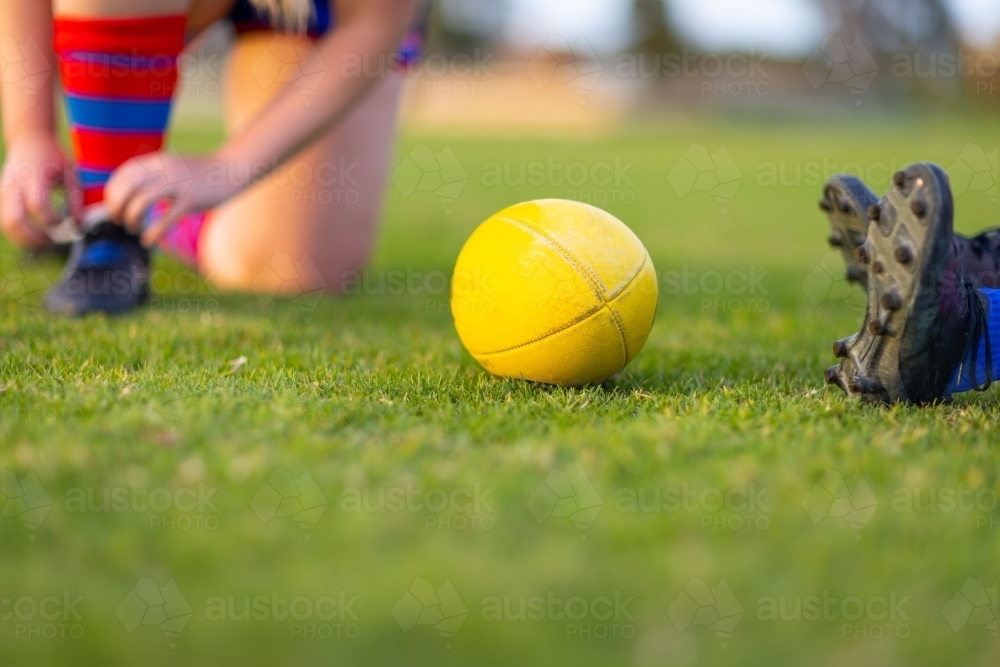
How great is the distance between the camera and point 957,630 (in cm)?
144

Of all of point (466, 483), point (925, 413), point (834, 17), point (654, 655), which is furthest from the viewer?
point (834, 17)

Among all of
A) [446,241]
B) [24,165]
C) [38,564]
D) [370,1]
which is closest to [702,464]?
[38,564]

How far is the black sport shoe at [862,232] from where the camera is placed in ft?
8.99

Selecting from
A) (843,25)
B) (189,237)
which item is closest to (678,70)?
(843,25)

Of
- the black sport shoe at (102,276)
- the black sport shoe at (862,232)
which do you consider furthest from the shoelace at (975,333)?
the black sport shoe at (102,276)

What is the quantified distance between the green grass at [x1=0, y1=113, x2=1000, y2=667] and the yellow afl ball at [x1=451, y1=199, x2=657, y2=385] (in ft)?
0.37

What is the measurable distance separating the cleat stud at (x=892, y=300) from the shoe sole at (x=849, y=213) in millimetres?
481

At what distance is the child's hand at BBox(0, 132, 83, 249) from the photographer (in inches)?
130

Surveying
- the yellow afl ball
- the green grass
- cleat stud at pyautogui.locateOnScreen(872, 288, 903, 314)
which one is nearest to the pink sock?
the green grass

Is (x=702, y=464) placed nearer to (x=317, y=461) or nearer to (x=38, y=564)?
(x=317, y=461)

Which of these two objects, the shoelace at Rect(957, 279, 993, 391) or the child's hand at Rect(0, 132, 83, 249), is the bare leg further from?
the shoelace at Rect(957, 279, 993, 391)

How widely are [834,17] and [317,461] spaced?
5244 centimetres

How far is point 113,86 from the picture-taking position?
3506 millimetres

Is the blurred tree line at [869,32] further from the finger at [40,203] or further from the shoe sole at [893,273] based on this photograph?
the finger at [40,203]
